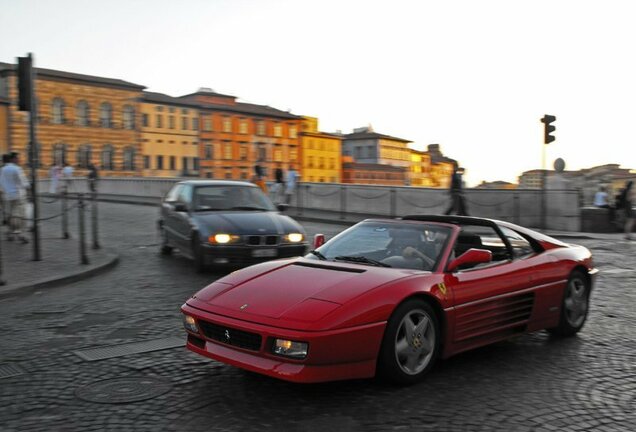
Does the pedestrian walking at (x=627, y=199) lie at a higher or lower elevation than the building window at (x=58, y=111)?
lower

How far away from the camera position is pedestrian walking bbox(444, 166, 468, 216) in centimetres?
2038

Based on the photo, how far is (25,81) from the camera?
10789 mm

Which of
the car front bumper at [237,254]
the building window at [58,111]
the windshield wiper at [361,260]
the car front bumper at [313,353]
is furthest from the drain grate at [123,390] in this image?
the building window at [58,111]

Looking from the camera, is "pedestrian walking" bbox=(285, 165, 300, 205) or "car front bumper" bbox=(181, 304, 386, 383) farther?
"pedestrian walking" bbox=(285, 165, 300, 205)

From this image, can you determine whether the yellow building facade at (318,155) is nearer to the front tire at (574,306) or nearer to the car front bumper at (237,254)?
the car front bumper at (237,254)

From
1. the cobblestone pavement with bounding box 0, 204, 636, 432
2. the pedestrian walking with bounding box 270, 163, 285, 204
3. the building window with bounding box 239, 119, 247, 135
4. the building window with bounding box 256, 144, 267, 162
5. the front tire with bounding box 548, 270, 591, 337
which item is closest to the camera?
the cobblestone pavement with bounding box 0, 204, 636, 432

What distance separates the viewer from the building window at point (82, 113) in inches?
2635

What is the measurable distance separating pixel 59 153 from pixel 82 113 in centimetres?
551

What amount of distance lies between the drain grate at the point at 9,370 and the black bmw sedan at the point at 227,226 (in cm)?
475

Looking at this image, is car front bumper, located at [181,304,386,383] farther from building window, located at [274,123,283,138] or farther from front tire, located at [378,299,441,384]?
building window, located at [274,123,283,138]

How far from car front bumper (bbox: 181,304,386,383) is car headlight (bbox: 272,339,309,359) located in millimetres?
27

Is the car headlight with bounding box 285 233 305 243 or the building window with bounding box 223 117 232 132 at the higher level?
the building window with bounding box 223 117 232 132

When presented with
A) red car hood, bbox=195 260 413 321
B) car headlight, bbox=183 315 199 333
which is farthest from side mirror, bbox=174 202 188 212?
car headlight, bbox=183 315 199 333

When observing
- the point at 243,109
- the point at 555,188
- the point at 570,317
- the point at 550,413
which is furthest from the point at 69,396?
the point at 243,109
